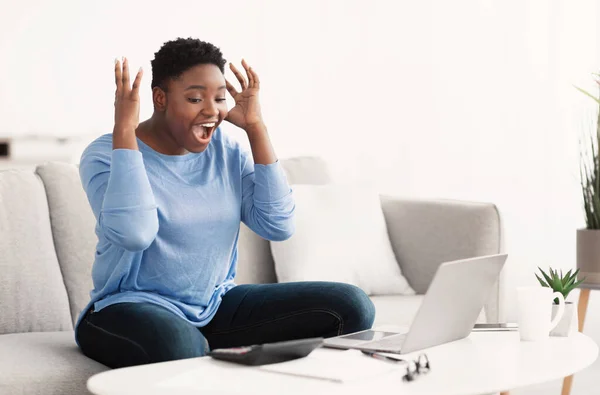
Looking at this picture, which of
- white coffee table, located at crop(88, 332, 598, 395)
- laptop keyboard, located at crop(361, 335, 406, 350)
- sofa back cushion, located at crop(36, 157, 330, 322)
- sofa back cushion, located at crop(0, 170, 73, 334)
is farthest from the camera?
sofa back cushion, located at crop(36, 157, 330, 322)

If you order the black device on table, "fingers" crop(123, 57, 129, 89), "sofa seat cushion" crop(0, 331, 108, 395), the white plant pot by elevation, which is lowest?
"sofa seat cushion" crop(0, 331, 108, 395)

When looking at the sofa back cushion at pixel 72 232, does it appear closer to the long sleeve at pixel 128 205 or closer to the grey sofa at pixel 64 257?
the grey sofa at pixel 64 257

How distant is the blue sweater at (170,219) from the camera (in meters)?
1.73

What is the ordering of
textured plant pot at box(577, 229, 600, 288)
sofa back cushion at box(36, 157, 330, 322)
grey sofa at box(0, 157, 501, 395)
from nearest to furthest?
grey sofa at box(0, 157, 501, 395) < sofa back cushion at box(36, 157, 330, 322) < textured plant pot at box(577, 229, 600, 288)

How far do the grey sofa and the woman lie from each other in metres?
0.13

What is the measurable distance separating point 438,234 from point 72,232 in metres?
1.15

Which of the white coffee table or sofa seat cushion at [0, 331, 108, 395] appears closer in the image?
the white coffee table

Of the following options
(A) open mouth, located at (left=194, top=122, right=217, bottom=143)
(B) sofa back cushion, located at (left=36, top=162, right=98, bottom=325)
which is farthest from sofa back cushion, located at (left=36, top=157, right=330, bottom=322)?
(A) open mouth, located at (left=194, top=122, right=217, bottom=143)

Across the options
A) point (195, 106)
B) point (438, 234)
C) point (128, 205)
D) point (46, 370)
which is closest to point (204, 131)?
point (195, 106)

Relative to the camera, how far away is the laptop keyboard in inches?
61.5

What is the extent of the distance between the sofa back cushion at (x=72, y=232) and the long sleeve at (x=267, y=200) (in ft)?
1.85

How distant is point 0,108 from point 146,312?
1.80 metres

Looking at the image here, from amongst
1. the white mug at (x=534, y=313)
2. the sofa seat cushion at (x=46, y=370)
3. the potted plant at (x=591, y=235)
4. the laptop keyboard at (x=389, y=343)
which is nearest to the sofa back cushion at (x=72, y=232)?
the sofa seat cushion at (x=46, y=370)

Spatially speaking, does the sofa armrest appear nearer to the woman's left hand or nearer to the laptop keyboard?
the woman's left hand
